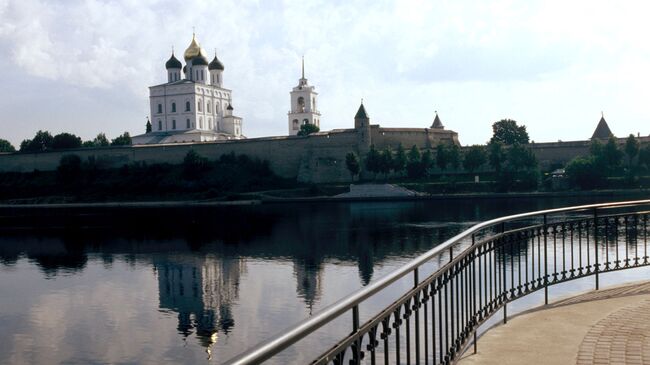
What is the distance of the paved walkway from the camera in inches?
180

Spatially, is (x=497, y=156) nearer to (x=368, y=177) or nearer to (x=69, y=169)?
(x=368, y=177)

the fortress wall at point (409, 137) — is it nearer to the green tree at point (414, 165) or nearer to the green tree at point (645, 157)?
the green tree at point (414, 165)

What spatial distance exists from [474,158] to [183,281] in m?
49.9

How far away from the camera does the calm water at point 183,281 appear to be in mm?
12617

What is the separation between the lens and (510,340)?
5.09m

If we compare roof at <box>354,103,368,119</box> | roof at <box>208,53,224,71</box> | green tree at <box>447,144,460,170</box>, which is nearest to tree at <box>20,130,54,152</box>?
roof at <box>208,53,224,71</box>

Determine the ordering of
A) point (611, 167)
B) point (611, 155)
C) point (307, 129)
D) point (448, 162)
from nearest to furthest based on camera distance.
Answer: point (611, 155)
point (611, 167)
point (448, 162)
point (307, 129)

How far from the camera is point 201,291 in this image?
18.0 metres

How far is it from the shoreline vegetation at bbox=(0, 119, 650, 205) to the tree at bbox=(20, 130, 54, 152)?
8.22m

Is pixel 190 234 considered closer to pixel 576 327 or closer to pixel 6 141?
pixel 576 327

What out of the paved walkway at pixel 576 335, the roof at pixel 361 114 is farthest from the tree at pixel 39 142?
the paved walkway at pixel 576 335

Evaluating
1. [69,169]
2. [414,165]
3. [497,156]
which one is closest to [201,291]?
[414,165]

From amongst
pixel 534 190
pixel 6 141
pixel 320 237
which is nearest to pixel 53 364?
pixel 320 237

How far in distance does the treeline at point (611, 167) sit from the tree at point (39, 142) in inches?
2499
